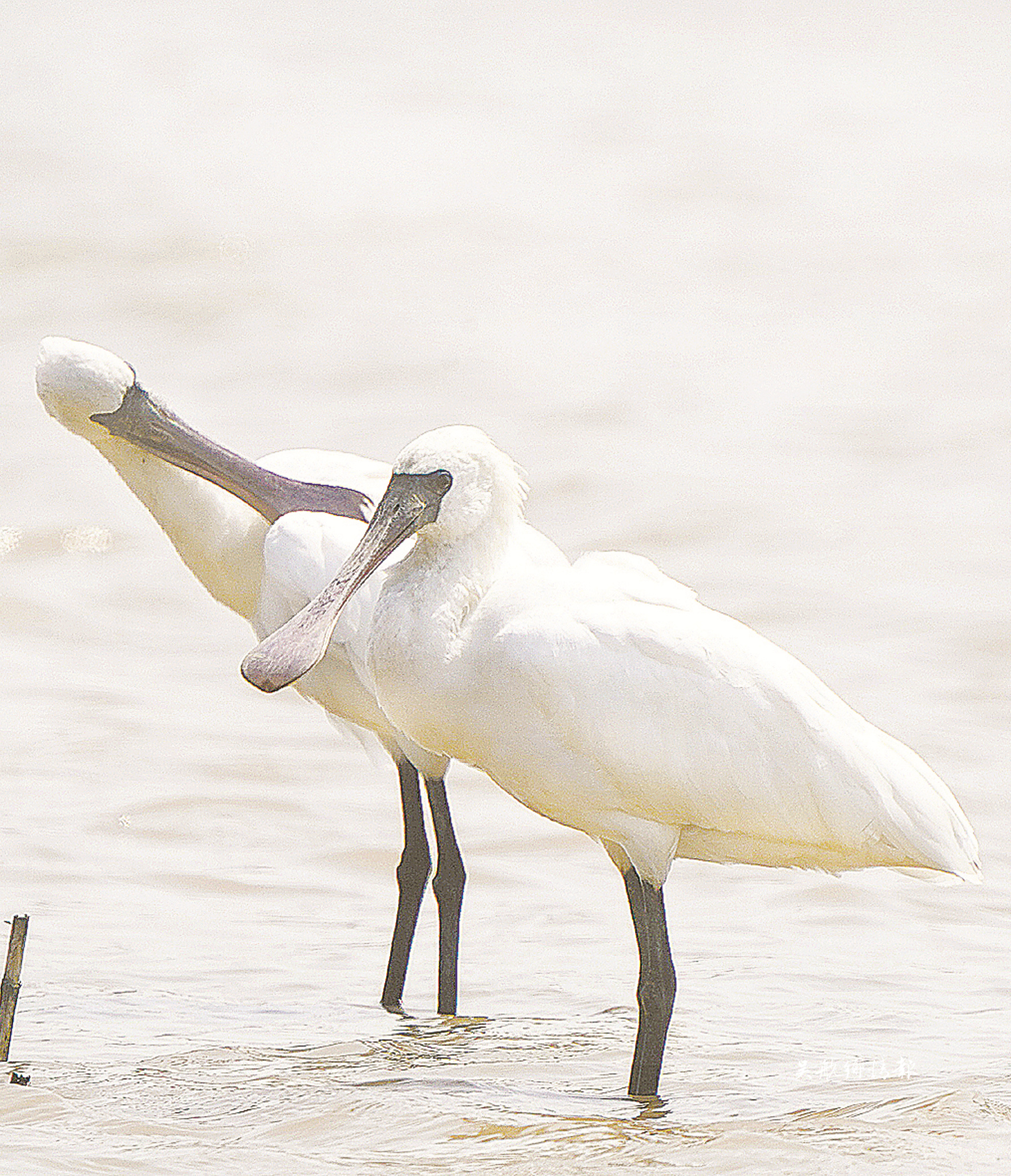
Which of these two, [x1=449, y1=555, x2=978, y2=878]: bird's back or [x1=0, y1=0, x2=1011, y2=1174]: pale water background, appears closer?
[x1=449, y1=555, x2=978, y2=878]: bird's back

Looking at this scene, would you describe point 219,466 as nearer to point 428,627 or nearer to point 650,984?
point 428,627

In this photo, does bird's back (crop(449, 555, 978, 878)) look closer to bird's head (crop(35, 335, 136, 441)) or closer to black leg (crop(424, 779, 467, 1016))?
black leg (crop(424, 779, 467, 1016))

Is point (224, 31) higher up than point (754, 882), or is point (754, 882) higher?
point (224, 31)

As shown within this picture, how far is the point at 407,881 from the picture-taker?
6.68 metres

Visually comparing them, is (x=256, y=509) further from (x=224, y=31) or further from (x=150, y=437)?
(x=224, y=31)

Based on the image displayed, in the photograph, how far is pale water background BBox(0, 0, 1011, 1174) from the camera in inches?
212

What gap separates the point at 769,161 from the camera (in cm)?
1898

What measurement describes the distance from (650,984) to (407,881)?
1.58 metres

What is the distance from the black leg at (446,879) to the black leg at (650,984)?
1245mm

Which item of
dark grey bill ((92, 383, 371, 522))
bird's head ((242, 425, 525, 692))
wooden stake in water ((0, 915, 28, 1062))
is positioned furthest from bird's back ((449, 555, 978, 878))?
dark grey bill ((92, 383, 371, 522))

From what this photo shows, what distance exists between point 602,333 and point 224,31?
578cm

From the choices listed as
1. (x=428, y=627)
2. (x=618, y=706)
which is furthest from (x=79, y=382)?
(x=618, y=706)

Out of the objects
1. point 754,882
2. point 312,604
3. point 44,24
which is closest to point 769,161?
point 44,24

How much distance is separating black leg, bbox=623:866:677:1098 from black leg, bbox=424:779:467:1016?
1.25 meters
